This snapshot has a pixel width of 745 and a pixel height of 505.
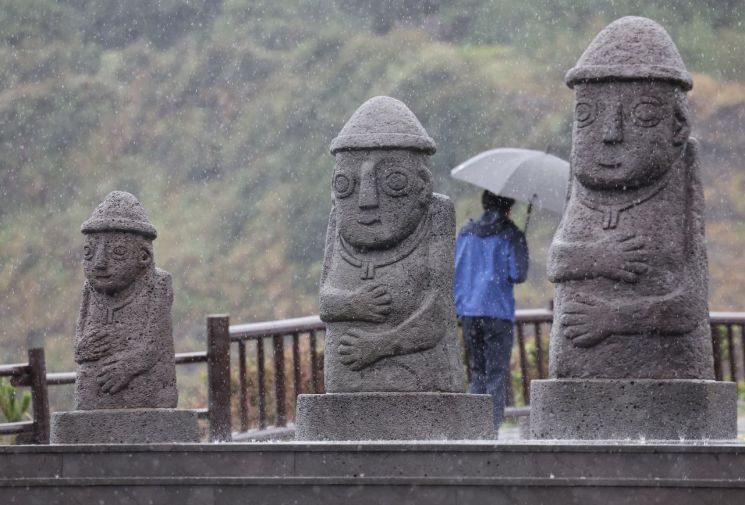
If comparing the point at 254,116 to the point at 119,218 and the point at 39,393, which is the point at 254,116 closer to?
the point at 39,393

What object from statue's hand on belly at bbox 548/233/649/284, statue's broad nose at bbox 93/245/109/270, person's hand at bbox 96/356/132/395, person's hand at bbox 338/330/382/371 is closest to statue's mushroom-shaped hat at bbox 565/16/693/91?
statue's hand on belly at bbox 548/233/649/284

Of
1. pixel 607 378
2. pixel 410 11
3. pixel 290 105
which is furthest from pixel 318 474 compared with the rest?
pixel 410 11

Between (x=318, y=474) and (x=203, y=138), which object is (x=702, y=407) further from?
(x=203, y=138)

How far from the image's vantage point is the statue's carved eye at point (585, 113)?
7441mm

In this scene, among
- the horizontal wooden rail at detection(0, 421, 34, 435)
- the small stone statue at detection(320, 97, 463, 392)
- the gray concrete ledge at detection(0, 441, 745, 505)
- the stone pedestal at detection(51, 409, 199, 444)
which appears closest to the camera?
the gray concrete ledge at detection(0, 441, 745, 505)

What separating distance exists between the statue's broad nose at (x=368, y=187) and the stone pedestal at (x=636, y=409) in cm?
141

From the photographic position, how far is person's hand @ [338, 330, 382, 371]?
25.1 feet

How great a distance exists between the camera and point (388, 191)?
776 centimetres

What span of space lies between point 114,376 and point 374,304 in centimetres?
162

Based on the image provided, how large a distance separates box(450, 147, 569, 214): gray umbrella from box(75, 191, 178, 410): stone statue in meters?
3.55

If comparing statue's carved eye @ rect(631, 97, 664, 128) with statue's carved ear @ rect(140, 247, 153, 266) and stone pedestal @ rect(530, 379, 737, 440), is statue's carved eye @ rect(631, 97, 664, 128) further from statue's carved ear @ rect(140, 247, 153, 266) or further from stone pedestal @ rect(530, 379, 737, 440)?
statue's carved ear @ rect(140, 247, 153, 266)

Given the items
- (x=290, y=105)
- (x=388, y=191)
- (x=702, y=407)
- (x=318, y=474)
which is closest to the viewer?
(x=318, y=474)

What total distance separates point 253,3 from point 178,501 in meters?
25.6

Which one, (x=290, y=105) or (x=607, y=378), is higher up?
(x=290, y=105)
